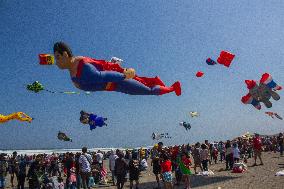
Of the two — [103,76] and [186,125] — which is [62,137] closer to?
[103,76]

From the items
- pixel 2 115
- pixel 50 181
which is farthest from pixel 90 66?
pixel 50 181

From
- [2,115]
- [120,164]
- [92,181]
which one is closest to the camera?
[2,115]

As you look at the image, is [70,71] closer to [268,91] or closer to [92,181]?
[92,181]

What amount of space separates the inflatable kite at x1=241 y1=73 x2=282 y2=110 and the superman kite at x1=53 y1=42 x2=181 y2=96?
28.5 ft

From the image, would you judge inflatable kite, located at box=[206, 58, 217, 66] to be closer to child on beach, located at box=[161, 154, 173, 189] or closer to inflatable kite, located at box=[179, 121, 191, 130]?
child on beach, located at box=[161, 154, 173, 189]

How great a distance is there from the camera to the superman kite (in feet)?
27.7

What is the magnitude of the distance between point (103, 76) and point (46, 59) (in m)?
1.40

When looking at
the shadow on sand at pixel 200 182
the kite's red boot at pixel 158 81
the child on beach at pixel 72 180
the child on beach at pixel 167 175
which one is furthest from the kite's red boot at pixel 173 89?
the child on beach at pixel 72 180

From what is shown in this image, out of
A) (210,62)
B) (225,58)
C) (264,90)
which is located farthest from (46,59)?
(264,90)

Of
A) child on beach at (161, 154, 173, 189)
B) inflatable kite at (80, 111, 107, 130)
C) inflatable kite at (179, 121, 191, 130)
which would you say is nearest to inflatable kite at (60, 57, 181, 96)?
child on beach at (161, 154, 173, 189)

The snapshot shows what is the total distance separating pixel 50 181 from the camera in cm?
1374

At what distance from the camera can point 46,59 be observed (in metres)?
8.35

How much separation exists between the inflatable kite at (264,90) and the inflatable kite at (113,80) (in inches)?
333

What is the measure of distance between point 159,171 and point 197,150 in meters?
4.56
